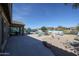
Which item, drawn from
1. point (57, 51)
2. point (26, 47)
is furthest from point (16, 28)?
point (57, 51)

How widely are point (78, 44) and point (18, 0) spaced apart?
1638 millimetres

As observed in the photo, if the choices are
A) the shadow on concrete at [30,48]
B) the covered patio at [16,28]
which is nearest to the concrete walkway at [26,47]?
the shadow on concrete at [30,48]

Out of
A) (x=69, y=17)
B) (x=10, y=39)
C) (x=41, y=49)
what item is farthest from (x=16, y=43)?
(x=69, y=17)

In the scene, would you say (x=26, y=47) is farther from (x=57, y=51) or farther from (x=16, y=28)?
(x=57, y=51)

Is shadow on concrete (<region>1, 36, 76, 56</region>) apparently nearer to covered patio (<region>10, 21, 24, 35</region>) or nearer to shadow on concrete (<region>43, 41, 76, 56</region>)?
shadow on concrete (<region>43, 41, 76, 56</region>)

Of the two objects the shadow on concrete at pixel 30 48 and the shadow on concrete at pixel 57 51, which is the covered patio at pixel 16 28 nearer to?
the shadow on concrete at pixel 30 48

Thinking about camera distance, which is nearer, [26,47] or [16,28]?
[26,47]

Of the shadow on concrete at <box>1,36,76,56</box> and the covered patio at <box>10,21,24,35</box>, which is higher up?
the covered patio at <box>10,21,24,35</box>

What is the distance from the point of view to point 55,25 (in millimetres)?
5594

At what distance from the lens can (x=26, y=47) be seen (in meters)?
5.67

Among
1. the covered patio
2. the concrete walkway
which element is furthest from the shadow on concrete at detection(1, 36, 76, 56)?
the covered patio

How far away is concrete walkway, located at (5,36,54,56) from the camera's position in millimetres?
5578

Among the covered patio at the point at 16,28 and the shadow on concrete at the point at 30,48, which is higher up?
the covered patio at the point at 16,28

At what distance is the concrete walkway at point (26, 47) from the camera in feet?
18.3
